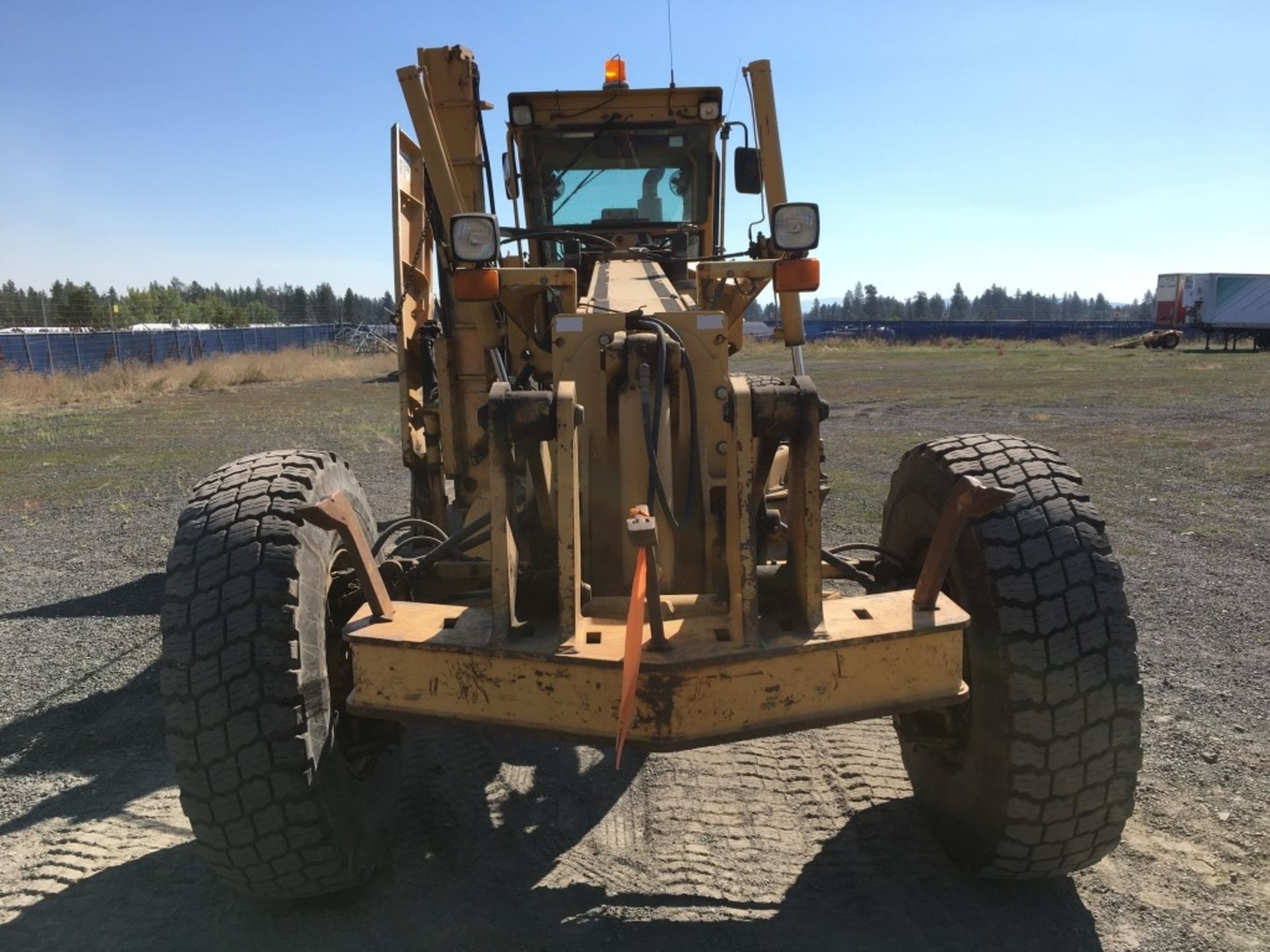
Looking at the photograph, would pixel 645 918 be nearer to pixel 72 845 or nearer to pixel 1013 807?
pixel 1013 807

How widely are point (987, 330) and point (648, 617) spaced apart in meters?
62.8

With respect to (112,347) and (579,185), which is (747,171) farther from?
(112,347)

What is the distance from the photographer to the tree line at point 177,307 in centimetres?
4266

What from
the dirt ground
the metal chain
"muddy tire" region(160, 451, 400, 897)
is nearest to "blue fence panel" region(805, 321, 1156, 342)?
the metal chain

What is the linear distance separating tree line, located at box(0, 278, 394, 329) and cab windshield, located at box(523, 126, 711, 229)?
99.1 ft

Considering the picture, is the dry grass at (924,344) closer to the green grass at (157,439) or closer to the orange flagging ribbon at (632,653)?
the green grass at (157,439)

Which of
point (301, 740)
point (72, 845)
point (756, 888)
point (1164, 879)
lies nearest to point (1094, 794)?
point (1164, 879)

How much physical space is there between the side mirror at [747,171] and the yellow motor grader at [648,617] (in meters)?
1.69

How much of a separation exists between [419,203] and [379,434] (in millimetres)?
10770

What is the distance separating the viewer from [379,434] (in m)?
16.5

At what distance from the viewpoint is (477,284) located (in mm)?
4059

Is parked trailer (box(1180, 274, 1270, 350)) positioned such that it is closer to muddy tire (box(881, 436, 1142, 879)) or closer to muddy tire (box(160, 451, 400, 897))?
muddy tire (box(881, 436, 1142, 879))

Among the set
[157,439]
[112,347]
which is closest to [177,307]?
[112,347]

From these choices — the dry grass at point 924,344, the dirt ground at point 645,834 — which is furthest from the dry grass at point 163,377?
the dry grass at point 924,344
